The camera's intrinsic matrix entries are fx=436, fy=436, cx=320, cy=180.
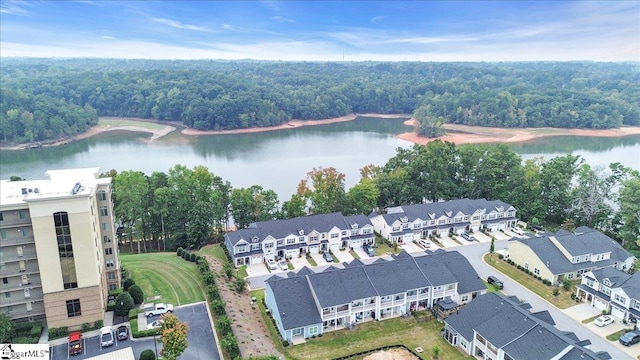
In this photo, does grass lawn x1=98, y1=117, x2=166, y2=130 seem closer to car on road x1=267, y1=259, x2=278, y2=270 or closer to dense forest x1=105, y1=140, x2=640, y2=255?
dense forest x1=105, y1=140, x2=640, y2=255

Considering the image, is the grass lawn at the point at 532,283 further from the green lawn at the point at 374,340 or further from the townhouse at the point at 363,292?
the green lawn at the point at 374,340

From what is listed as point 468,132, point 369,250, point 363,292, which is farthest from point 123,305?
point 468,132

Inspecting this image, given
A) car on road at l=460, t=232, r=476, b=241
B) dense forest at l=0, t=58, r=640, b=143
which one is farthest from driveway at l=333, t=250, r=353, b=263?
dense forest at l=0, t=58, r=640, b=143

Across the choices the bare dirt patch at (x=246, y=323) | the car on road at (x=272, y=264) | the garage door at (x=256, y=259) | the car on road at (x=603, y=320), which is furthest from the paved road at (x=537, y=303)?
the bare dirt patch at (x=246, y=323)

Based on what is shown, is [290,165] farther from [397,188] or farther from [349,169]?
[397,188]

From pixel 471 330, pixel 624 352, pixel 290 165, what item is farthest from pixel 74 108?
pixel 624 352

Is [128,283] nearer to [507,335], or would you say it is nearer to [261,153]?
[507,335]
